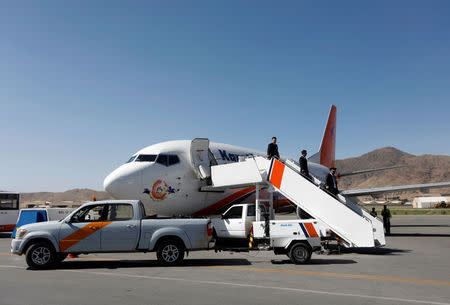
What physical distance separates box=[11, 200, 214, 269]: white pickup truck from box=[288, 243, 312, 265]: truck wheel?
266 centimetres

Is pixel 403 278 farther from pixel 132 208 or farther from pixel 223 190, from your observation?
pixel 223 190

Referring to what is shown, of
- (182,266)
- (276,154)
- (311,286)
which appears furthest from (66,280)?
(276,154)

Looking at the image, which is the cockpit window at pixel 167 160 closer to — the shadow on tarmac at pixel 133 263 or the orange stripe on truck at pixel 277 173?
the orange stripe on truck at pixel 277 173

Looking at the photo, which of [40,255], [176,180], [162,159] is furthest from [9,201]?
[40,255]

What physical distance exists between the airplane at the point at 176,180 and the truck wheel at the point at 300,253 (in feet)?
23.2

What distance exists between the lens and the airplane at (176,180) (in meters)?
17.1

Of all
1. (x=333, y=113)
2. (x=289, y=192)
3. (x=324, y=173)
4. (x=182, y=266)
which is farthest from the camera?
(x=333, y=113)

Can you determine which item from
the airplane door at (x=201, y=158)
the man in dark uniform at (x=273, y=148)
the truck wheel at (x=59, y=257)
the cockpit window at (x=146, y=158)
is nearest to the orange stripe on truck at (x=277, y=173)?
the man in dark uniform at (x=273, y=148)

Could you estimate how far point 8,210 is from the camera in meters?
24.6

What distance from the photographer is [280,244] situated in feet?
42.0

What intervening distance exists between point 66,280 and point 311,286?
595 centimetres

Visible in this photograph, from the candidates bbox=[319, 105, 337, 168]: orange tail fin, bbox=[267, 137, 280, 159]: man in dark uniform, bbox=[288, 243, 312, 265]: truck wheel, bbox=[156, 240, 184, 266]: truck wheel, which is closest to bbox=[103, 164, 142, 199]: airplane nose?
bbox=[156, 240, 184, 266]: truck wheel

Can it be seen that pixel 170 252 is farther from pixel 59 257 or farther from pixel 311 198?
pixel 311 198

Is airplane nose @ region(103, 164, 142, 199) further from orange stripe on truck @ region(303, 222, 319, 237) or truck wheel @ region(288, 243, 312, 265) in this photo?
orange stripe on truck @ region(303, 222, 319, 237)
